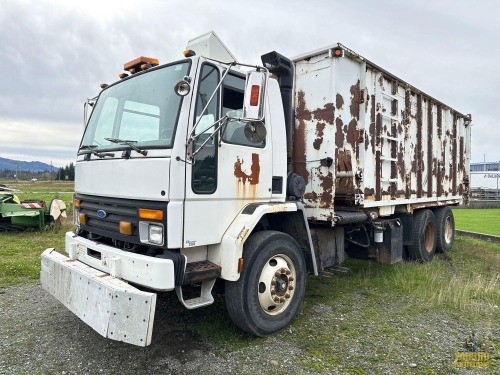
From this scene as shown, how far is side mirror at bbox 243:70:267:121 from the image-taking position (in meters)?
3.13

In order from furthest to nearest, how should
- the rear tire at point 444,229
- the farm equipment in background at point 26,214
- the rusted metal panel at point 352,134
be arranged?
the farm equipment in background at point 26,214 < the rear tire at point 444,229 < the rusted metal panel at point 352,134

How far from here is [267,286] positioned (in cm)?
378

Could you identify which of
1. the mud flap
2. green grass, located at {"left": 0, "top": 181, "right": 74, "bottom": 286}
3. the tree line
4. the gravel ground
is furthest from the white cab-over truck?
the tree line

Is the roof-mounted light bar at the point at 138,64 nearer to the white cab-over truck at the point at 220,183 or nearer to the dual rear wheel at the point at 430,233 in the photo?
the white cab-over truck at the point at 220,183

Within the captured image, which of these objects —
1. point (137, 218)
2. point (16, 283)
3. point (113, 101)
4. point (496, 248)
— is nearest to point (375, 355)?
point (137, 218)

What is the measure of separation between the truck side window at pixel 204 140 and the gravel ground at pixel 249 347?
59.4 inches

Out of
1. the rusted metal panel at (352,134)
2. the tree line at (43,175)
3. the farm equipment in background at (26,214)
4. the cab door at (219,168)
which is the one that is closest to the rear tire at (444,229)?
the rusted metal panel at (352,134)

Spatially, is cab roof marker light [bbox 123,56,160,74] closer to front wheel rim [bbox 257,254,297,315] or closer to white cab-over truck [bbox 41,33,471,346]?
white cab-over truck [bbox 41,33,471,346]

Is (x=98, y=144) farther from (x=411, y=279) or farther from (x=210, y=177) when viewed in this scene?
(x=411, y=279)

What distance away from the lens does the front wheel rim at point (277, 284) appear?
3.78m

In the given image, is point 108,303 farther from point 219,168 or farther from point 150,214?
point 219,168

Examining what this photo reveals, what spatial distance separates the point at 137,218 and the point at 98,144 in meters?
1.10

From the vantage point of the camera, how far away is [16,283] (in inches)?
222

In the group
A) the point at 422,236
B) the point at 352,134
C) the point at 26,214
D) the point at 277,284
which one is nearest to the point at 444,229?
the point at 422,236
